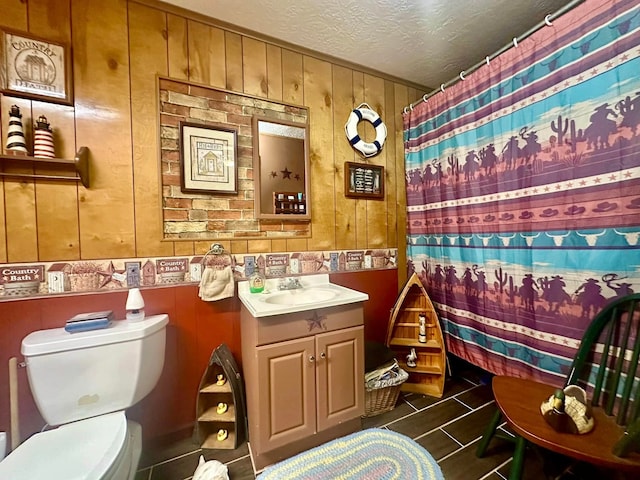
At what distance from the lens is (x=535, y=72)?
122 centimetres

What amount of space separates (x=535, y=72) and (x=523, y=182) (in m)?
0.52

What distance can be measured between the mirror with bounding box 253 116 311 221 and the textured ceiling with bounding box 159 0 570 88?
0.53 m

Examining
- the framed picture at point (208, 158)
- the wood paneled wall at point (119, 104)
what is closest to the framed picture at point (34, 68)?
the wood paneled wall at point (119, 104)

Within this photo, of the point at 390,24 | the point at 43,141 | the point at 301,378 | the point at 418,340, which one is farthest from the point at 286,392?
the point at 390,24

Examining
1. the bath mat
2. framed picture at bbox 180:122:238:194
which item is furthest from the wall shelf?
the bath mat

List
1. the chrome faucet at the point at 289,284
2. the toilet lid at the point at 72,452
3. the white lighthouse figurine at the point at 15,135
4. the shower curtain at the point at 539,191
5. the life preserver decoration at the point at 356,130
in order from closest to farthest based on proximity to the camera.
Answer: the toilet lid at the point at 72,452 < the shower curtain at the point at 539,191 < the white lighthouse figurine at the point at 15,135 < the chrome faucet at the point at 289,284 < the life preserver decoration at the point at 356,130

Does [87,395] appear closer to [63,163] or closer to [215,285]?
[215,285]

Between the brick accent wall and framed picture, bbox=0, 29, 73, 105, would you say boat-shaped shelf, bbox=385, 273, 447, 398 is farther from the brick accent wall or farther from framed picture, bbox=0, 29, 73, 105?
framed picture, bbox=0, 29, 73, 105

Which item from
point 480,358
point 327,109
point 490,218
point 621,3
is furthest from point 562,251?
point 327,109

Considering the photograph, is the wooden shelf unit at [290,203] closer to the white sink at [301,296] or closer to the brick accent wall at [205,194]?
the brick accent wall at [205,194]

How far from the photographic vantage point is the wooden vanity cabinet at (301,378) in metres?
1.19

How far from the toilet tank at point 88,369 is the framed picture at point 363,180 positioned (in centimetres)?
147

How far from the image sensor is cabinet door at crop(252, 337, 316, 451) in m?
1.19

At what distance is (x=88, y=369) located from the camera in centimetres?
105
